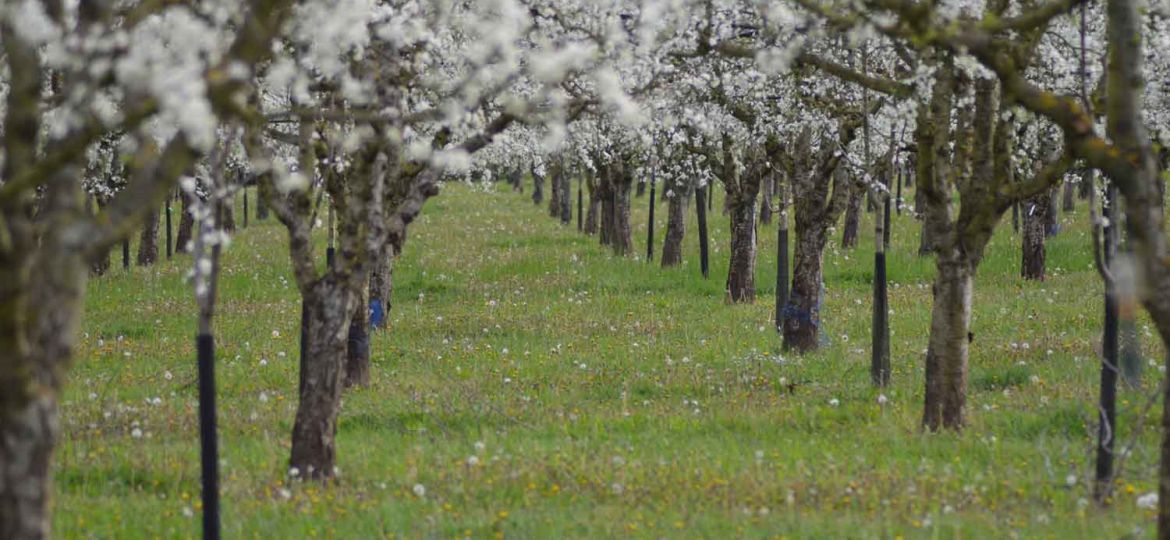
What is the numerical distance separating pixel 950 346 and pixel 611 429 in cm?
344

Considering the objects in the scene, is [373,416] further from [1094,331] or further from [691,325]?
[1094,331]

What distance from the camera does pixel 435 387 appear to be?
16.1m

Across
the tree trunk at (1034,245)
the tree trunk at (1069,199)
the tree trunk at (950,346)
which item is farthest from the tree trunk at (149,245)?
the tree trunk at (1069,199)

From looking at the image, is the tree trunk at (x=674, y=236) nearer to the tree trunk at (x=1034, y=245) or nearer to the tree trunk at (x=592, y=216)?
the tree trunk at (x=1034, y=245)

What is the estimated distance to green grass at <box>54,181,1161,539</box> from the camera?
9.44 metres

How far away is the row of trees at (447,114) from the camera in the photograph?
570cm

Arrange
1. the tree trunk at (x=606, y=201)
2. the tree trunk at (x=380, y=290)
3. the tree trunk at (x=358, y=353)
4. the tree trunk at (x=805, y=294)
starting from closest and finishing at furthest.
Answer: the tree trunk at (x=358, y=353) → the tree trunk at (x=805, y=294) → the tree trunk at (x=380, y=290) → the tree trunk at (x=606, y=201)

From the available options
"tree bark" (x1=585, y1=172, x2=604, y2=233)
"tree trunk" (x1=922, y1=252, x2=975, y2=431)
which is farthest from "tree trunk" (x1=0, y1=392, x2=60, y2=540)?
"tree bark" (x1=585, y1=172, x2=604, y2=233)

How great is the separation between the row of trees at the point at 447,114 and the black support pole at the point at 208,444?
101 millimetres

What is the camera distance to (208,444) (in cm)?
838

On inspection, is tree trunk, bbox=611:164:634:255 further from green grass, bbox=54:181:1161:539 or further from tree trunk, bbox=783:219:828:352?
tree trunk, bbox=783:219:828:352

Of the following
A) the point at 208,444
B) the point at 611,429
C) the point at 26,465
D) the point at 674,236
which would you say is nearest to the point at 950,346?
the point at 611,429

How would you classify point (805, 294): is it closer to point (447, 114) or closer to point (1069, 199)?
point (447, 114)

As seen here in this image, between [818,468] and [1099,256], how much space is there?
3353 mm
